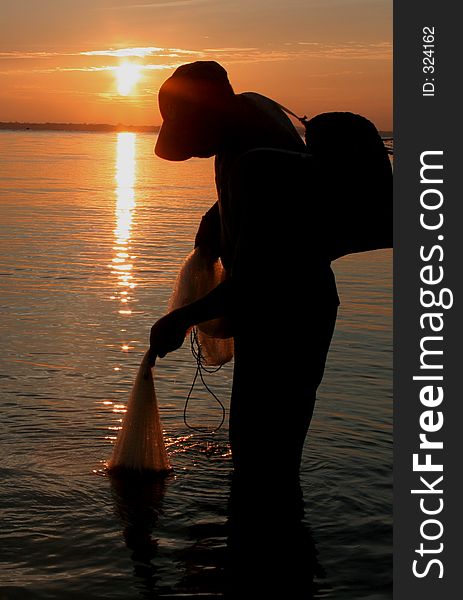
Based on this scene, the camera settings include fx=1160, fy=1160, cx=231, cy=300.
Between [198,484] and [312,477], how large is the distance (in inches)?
27.5

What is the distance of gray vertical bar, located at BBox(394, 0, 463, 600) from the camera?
4.85 meters

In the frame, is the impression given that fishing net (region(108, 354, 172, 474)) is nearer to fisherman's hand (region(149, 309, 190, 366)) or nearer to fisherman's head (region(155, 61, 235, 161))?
fisherman's hand (region(149, 309, 190, 366))

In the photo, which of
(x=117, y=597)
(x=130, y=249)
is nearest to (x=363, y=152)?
(x=117, y=597)

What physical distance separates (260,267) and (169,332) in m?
0.52

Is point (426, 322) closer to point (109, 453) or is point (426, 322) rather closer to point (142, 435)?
point (142, 435)

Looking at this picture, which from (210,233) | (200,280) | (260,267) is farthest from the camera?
(200,280)

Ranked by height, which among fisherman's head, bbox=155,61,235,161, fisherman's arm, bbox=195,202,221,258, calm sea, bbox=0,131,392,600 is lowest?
calm sea, bbox=0,131,392,600

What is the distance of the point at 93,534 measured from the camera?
559cm

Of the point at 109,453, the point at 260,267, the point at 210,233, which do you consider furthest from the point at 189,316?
the point at 109,453

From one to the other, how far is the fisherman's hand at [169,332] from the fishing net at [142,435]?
1.55 ft

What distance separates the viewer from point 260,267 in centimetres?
470

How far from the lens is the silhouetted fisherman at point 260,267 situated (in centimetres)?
468

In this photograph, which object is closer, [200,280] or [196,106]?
[196,106]

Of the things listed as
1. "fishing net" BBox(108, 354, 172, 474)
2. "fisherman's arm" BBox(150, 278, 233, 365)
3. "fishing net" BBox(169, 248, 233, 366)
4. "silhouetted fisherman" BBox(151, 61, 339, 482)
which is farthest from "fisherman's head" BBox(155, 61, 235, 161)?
"fishing net" BBox(108, 354, 172, 474)
